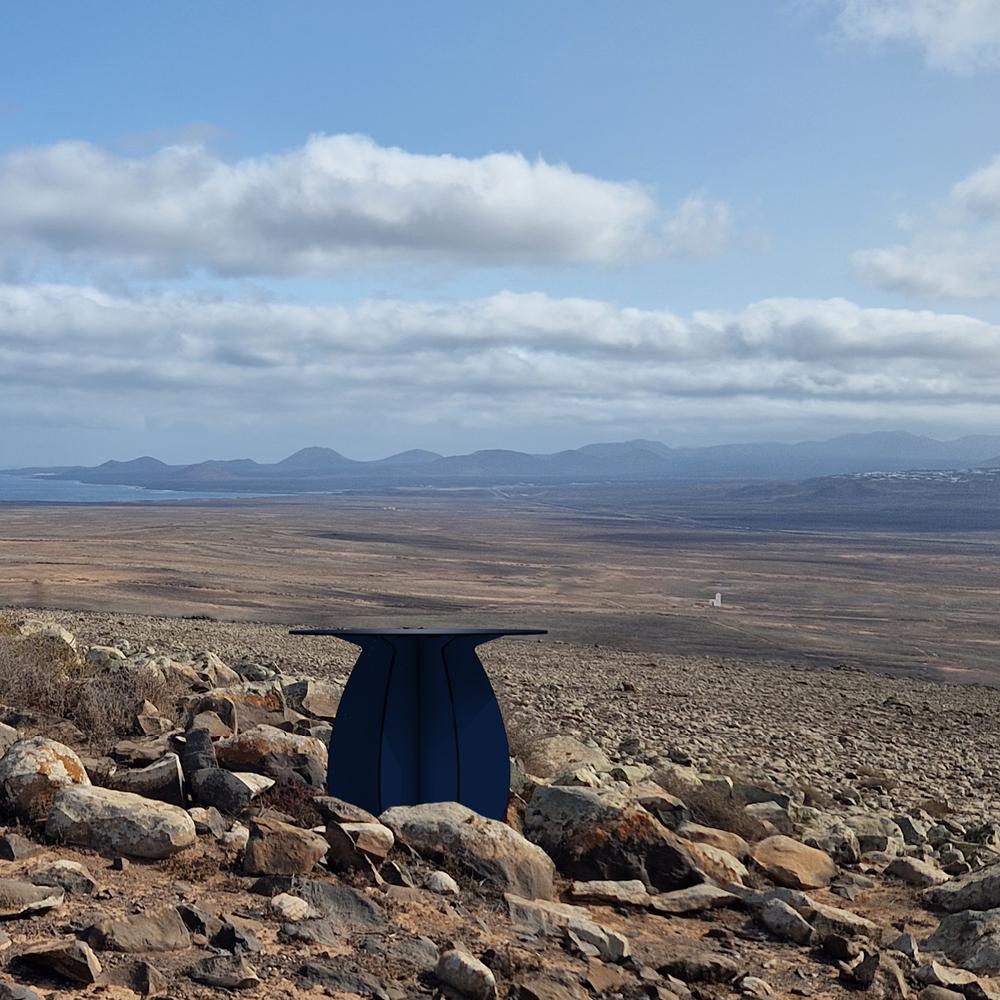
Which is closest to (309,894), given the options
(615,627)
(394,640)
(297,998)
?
(297,998)

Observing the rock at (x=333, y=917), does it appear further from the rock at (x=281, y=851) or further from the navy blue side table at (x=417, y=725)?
the navy blue side table at (x=417, y=725)

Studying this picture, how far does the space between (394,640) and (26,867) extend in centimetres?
257

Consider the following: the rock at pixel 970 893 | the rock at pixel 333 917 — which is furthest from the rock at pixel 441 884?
the rock at pixel 970 893

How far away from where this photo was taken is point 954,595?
169 feet

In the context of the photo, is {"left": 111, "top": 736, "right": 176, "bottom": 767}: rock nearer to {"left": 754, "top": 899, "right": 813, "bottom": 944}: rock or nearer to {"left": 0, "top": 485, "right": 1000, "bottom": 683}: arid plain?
{"left": 754, "top": 899, "right": 813, "bottom": 944}: rock

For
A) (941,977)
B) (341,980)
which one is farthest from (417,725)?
(941,977)

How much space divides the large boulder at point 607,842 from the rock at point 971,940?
1.42 m

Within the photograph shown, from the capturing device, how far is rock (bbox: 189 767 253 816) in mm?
6707

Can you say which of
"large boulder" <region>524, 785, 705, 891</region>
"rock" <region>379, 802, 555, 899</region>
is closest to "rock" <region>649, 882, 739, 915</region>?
"large boulder" <region>524, 785, 705, 891</region>

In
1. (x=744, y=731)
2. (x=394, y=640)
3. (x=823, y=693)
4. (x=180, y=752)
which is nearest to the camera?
(x=394, y=640)

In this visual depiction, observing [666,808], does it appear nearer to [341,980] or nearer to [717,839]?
[717,839]

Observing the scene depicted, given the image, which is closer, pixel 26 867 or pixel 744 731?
pixel 26 867

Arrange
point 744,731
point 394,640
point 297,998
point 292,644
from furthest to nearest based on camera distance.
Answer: point 292,644, point 744,731, point 394,640, point 297,998

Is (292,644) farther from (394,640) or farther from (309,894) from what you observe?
(309,894)
